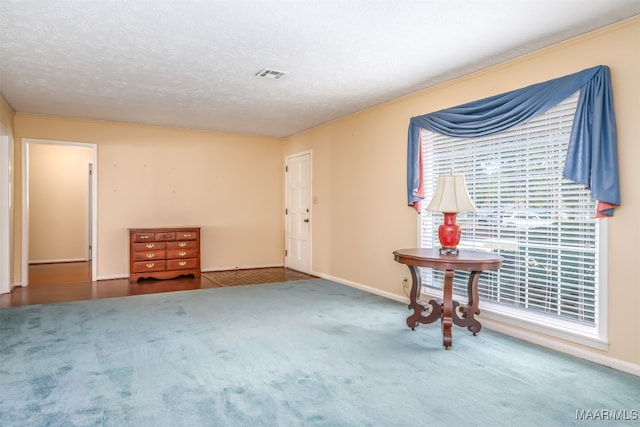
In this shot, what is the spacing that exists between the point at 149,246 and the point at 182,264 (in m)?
0.56

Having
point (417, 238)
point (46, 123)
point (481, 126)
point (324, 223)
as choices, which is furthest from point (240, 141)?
point (481, 126)

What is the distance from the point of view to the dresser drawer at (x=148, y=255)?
Result: 19.7 feet

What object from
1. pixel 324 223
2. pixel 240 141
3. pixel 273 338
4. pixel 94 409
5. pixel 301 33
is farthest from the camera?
pixel 240 141

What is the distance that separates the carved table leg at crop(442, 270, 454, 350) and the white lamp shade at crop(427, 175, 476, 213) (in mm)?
547

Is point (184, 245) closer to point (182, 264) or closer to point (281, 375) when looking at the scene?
point (182, 264)

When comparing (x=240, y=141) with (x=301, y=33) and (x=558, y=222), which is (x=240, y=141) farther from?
(x=558, y=222)

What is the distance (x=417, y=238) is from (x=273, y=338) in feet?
6.57

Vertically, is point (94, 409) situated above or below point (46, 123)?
below

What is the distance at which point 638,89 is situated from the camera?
2721mm

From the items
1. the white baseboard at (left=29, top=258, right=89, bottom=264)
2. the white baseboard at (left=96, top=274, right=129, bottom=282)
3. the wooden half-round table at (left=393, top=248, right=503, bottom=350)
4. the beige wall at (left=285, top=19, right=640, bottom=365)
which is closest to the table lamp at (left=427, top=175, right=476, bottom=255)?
the wooden half-round table at (left=393, top=248, right=503, bottom=350)

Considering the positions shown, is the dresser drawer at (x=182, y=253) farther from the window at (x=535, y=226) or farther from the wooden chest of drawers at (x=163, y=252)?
the window at (x=535, y=226)

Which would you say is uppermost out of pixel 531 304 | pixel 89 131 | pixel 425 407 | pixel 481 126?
pixel 89 131

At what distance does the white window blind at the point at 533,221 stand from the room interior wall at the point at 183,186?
4.14m

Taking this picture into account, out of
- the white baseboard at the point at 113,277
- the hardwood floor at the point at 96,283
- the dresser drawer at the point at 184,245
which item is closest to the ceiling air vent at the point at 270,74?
the hardwood floor at the point at 96,283
